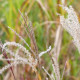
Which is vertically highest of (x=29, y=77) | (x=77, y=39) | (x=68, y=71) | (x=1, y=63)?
(x=77, y=39)

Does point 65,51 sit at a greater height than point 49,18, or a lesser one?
lesser

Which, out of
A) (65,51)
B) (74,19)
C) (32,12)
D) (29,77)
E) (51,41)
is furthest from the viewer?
(32,12)

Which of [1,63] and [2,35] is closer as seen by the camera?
[1,63]

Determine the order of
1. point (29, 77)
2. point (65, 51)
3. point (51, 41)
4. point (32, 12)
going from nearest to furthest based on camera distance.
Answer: point (29, 77) → point (65, 51) → point (51, 41) → point (32, 12)

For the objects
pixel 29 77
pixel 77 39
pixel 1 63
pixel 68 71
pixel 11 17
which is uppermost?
pixel 11 17

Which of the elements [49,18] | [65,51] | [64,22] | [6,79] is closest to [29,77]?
[6,79]

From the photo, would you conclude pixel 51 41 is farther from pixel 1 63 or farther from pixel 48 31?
pixel 1 63

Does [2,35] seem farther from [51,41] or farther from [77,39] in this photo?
[77,39]

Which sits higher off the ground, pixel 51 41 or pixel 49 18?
pixel 49 18

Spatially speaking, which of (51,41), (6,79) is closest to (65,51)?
(51,41)
